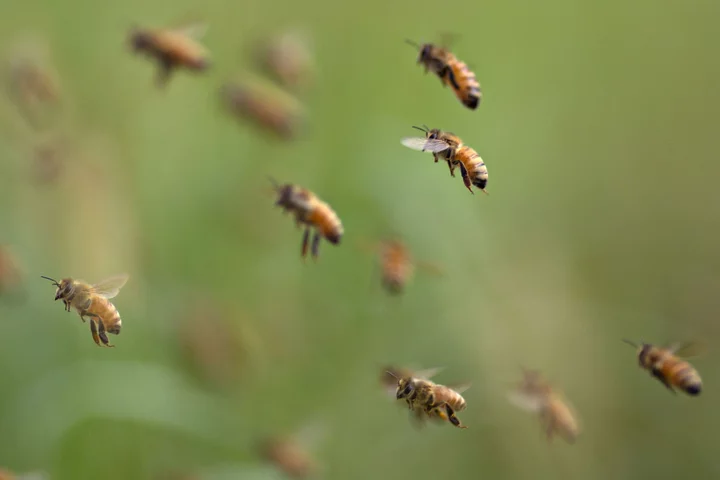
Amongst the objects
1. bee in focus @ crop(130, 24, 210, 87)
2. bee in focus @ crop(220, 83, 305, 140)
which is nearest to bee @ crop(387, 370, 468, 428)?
bee in focus @ crop(130, 24, 210, 87)

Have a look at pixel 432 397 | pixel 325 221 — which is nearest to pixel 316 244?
pixel 325 221

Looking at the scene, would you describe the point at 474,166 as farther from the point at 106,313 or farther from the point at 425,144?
the point at 106,313

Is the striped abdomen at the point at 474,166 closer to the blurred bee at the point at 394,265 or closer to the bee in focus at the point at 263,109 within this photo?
the blurred bee at the point at 394,265

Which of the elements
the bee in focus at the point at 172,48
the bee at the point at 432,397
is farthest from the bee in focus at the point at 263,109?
the bee at the point at 432,397

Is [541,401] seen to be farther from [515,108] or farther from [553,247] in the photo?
[515,108]

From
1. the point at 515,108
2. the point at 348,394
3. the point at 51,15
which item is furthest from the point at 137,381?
the point at 515,108

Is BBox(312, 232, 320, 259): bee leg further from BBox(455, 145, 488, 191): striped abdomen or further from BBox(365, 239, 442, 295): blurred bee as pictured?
BBox(365, 239, 442, 295): blurred bee
